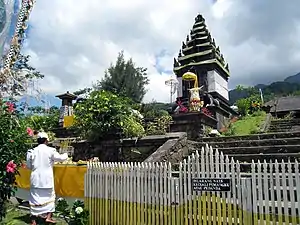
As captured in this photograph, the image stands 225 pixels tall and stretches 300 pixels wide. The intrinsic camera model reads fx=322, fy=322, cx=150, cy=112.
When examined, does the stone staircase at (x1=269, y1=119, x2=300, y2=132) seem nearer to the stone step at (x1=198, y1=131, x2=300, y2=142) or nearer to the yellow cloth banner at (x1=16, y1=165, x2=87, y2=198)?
the stone step at (x1=198, y1=131, x2=300, y2=142)

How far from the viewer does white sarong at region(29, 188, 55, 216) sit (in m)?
6.14

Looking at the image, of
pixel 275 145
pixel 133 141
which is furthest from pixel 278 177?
pixel 133 141

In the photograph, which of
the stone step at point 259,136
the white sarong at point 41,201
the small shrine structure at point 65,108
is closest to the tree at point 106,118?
the stone step at point 259,136

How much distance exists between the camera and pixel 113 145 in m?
10.4

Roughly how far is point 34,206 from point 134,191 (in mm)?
1945

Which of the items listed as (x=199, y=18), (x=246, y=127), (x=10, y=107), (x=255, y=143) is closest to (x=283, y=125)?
(x=246, y=127)

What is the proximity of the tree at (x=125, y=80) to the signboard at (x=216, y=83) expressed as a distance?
802 centimetres

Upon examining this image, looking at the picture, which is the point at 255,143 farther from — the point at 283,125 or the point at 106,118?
the point at 283,125

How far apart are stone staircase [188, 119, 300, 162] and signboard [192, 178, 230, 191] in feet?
11.4

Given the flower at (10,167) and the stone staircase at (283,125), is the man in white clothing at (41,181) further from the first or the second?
the stone staircase at (283,125)

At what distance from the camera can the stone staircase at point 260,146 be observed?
825 cm

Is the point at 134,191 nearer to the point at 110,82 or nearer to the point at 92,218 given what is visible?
the point at 92,218

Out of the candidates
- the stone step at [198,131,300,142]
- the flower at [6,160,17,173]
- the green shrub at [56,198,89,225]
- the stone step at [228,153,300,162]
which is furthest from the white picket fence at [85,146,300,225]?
the stone step at [198,131,300,142]

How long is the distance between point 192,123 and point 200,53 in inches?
706
